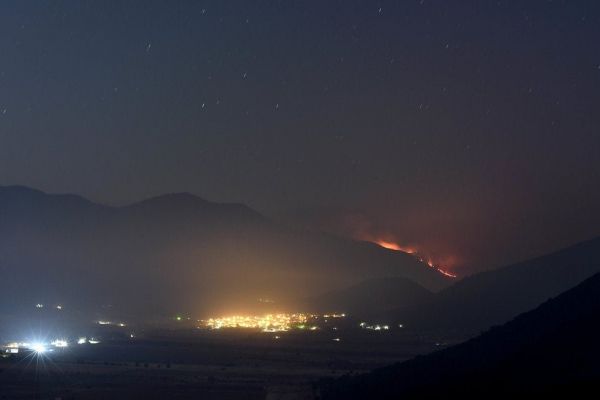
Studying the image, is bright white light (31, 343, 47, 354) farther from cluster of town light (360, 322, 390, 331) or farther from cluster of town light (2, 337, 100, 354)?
cluster of town light (360, 322, 390, 331)

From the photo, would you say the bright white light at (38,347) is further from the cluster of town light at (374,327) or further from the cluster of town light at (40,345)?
the cluster of town light at (374,327)

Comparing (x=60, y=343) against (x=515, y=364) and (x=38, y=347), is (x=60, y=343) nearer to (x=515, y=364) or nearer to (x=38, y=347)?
(x=38, y=347)

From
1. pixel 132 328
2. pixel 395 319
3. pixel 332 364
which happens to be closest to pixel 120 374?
pixel 332 364

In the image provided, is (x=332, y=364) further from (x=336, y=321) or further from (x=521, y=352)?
(x=336, y=321)

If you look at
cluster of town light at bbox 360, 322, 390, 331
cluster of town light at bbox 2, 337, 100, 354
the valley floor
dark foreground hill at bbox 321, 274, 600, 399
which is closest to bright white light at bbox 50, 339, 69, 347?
cluster of town light at bbox 2, 337, 100, 354

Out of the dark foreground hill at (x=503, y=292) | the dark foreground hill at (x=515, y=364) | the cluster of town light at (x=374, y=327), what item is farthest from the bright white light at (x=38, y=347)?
the dark foreground hill at (x=503, y=292)

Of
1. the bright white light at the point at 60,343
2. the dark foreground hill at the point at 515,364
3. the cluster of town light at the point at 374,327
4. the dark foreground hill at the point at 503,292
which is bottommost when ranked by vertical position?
the dark foreground hill at the point at 515,364
